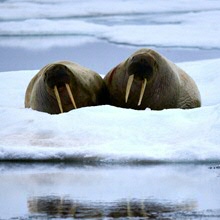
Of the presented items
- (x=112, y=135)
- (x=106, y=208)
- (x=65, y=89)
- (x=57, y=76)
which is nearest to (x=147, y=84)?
(x=65, y=89)

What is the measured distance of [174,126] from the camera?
25.1ft

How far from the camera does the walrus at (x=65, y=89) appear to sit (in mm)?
9438

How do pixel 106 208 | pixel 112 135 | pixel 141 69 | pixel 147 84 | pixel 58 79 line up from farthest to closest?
pixel 147 84 → pixel 141 69 → pixel 58 79 → pixel 112 135 → pixel 106 208

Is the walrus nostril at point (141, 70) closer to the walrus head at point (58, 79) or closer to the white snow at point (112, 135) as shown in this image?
the walrus head at point (58, 79)

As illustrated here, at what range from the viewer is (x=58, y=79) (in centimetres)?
944

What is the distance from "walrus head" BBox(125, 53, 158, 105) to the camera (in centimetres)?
955

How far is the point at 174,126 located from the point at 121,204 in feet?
8.07

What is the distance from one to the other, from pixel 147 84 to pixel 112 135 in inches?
98.3

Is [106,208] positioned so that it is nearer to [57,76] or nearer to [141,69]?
[57,76]

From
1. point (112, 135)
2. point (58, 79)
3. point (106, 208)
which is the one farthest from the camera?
point (58, 79)

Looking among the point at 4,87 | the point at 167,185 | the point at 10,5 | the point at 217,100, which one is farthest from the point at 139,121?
the point at 10,5

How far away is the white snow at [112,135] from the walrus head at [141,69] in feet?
4.41

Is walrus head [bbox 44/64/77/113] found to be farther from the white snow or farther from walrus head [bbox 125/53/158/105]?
the white snow

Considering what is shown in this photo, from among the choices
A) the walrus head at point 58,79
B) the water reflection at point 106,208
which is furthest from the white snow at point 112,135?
the water reflection at point 106,208
